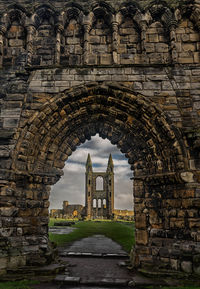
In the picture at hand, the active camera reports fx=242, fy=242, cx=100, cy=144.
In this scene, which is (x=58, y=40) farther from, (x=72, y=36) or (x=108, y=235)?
(x=108, y=235)

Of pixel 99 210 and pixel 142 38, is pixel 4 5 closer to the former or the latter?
pixel 142 38

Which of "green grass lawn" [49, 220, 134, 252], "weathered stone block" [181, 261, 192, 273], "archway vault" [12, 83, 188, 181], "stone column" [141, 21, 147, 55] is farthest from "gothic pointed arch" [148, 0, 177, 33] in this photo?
"green grass lawn" [49, 220, 134, 252]

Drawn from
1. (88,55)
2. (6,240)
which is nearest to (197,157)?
(88,55)

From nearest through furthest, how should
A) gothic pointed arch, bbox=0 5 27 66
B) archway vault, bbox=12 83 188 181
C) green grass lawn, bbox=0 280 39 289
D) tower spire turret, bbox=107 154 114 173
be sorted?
green grass lawn, bbox=0 280 39 289 → archway vault, bbox=12 83 188 181 → gothic pointed arch, bbox=0 5 27 66 → tower spire turret, bbox=107 154 114 173

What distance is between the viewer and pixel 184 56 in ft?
24.8

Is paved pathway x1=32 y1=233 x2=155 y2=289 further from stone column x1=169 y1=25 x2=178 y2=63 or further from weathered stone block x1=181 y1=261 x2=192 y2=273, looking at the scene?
stone column x1=169 y1=25 x2=178 y2=63

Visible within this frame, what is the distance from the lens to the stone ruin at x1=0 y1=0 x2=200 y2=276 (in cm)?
632

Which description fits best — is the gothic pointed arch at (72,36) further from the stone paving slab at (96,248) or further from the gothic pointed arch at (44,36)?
the stone paving slab at (96,248)

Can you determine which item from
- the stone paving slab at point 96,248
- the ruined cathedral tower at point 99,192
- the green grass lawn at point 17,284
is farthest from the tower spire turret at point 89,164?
the green grass lawn at point 17,284

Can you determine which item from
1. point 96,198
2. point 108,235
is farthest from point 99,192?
point 108,235

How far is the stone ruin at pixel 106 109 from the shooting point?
20.7 feet

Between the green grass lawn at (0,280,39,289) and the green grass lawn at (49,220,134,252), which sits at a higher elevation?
the green grass lawn at (0,280,39,289)

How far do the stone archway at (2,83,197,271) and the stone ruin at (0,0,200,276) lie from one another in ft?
0.10

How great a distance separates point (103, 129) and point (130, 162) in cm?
146
